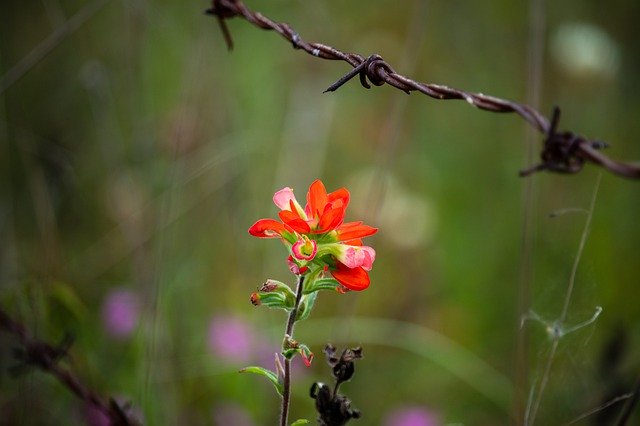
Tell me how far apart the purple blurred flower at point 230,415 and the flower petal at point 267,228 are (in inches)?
45.0

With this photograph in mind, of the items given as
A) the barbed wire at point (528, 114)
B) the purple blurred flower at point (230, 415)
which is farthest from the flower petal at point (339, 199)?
the purple blurred flower at point (230, 415)

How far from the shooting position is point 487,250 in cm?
245

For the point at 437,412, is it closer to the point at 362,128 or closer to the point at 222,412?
the point at 222,412

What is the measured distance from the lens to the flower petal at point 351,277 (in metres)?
0.76

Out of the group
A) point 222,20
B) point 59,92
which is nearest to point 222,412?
point 222,20

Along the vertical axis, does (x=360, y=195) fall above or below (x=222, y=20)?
above

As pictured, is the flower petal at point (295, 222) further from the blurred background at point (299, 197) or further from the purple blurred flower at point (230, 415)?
the purple blurred flower at point (230, 415)

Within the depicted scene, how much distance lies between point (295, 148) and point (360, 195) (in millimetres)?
292

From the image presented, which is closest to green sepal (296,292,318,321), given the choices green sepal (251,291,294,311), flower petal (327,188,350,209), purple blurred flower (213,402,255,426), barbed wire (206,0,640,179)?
green sepal (251,291,294,311)

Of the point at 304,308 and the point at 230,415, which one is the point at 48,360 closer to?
the point at 304,308

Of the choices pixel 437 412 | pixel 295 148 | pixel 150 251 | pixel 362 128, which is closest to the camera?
pixel 437 412

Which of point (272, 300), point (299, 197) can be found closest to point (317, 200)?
point (272, 300)

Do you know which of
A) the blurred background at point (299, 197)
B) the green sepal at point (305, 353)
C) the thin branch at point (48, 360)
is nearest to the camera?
the green sepal at point (305, 353)

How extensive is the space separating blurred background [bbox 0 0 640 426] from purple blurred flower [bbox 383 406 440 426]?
14 millimetres
